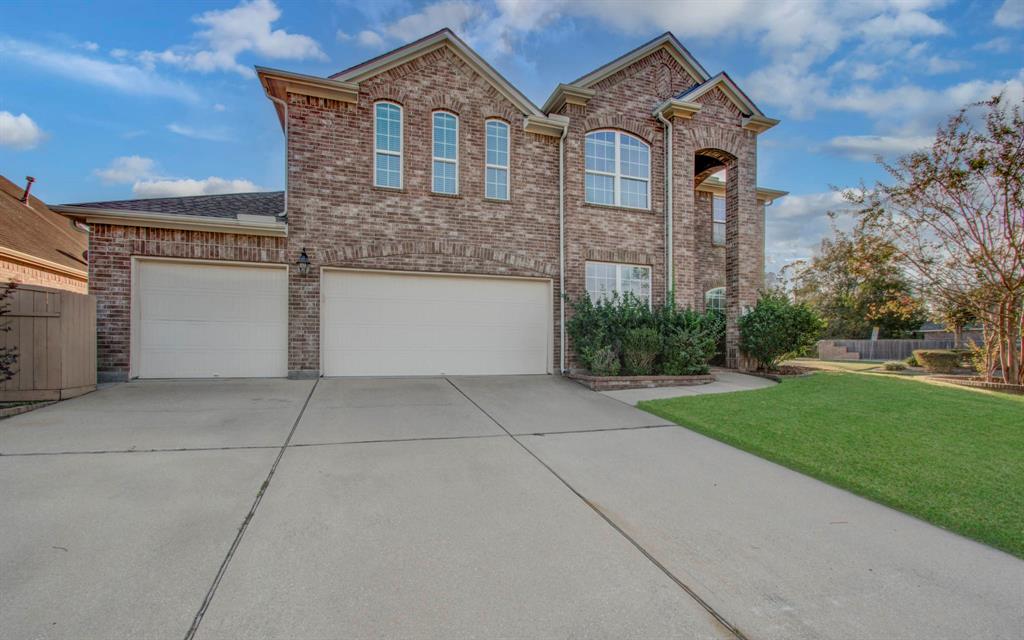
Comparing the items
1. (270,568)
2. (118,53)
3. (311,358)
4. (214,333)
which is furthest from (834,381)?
(118,53)

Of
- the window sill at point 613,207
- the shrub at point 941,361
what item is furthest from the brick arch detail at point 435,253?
the shrub at point 941,361

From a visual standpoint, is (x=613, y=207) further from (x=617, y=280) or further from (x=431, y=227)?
(x=431, y=227)

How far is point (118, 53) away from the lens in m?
9.12

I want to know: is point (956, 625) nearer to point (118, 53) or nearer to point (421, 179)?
point (421, 179)

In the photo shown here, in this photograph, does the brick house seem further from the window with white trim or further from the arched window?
the arched window

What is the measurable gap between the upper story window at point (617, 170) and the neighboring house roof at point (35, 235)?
46.4 ft

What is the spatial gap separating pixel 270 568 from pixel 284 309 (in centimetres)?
772

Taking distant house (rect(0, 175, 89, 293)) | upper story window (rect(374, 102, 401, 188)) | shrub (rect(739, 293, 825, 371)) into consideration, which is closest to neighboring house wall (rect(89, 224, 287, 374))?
upper story window (rect(374, 102, 401, 188))

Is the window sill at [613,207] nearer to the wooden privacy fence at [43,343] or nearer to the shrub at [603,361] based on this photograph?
the shrub at [603,361]

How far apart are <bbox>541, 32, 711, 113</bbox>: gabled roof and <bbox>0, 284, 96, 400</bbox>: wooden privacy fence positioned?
1020cm

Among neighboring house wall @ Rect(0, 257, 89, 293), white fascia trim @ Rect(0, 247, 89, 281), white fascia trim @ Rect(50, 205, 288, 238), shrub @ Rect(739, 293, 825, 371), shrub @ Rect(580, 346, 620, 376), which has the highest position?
white fascia trim @ Rect(50, 205, 288, 238)

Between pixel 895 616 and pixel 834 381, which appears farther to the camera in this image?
pixel 834 381

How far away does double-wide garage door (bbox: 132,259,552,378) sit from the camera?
28.8 feet

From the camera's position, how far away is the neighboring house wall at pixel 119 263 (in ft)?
27.3
